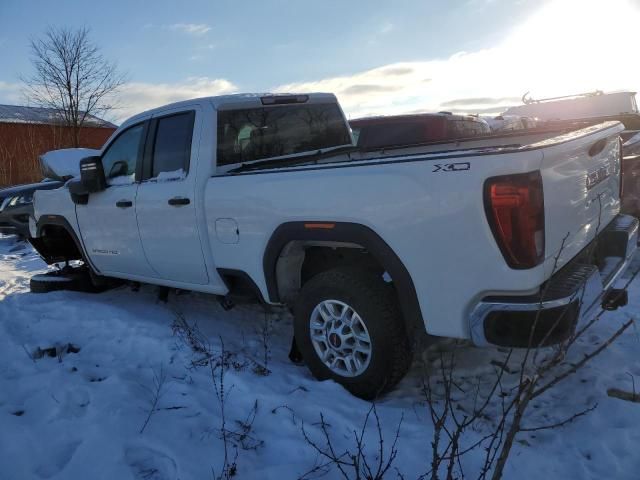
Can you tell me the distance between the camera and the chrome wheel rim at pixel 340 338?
120 inches

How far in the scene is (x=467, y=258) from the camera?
2.47 meters

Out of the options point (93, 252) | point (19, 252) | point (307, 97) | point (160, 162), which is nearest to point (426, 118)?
point (307, 97)

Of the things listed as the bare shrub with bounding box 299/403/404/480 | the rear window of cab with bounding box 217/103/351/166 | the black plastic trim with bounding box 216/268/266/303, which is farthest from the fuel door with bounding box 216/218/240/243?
the bare shrub with bounding box 299/403/404/480

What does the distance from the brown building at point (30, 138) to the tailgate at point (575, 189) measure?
20.4 metres

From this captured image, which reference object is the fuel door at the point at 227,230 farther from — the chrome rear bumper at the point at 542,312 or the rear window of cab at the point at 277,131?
the chrome rear bumper at the point at 542,312

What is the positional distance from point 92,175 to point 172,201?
1.21 m

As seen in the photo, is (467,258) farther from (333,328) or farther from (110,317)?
(110,317)

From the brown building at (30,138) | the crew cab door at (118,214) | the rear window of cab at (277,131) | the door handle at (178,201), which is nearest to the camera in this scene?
the door handle at (178,201)

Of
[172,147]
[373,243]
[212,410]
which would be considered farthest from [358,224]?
[172,147]

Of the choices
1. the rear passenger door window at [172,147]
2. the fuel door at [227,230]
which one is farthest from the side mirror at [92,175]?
the fuel door at [227,230]

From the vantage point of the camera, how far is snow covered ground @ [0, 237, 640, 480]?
242 cm

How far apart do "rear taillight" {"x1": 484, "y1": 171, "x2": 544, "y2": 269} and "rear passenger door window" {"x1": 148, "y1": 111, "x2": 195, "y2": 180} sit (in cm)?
241

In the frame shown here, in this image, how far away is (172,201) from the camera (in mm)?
3912

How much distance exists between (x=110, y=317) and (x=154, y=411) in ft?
6.22
